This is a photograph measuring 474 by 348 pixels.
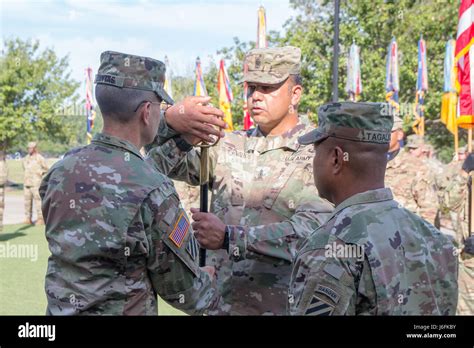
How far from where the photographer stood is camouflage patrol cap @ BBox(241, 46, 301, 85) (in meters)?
3.57

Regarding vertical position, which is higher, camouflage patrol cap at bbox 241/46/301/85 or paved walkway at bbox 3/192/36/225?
camouflage patrol cap at bbox 241/46/301/85

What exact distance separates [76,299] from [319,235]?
3.26 ft

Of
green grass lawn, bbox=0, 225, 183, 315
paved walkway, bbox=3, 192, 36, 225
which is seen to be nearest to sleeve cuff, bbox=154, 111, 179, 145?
green grass lawn, bbox=0, 225, 183, 315

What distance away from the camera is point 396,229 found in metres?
2.20

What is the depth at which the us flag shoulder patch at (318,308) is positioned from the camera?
2074 millimetres

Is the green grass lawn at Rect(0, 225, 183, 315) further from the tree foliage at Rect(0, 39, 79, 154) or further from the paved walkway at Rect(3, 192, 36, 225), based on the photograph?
the tree foliage at Rect(0, 39, 79, 154)

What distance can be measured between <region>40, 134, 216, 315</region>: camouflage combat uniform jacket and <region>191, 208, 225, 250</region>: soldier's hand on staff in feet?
1.48

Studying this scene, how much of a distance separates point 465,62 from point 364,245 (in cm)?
550

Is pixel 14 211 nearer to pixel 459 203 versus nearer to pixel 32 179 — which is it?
pixel 32 179

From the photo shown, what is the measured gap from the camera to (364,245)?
2127 mm

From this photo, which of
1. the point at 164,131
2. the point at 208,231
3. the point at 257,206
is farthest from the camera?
the point at 257,206

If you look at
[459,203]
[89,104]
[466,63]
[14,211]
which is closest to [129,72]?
[466,63]

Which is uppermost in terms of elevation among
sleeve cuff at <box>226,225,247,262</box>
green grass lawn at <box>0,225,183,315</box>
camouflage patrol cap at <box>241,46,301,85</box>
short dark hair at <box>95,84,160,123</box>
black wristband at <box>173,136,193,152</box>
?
camouflage patrol cap at <box>241,46,301,85</box>

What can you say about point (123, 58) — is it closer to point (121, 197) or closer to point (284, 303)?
point (121, 197)
